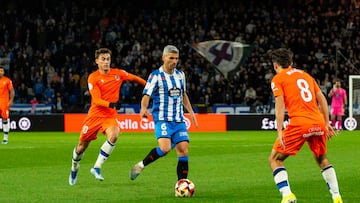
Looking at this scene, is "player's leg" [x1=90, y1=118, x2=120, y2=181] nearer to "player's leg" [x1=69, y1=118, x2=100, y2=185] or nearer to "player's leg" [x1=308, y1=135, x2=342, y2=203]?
"player's leg" [x1=69, y1=118, x2=100, y2=185]

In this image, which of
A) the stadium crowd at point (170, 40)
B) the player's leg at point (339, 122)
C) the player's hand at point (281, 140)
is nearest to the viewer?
the player's hand at point (281, 140)

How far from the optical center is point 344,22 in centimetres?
4016

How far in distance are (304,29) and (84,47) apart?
33.5 feet

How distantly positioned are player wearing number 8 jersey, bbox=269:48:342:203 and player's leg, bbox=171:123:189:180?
2.07 meters

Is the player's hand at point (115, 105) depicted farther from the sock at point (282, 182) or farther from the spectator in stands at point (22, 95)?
the spectator in stands at point (22, 95)

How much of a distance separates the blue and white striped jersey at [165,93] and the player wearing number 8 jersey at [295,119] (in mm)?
2393

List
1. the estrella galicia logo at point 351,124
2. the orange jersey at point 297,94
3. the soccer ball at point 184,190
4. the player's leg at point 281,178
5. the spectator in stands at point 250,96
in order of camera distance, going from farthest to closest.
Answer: the spectator in stands at point 250,96 → the estrella galicia logo at point 351,124 → the soccer ball at point 184,190 → the orange jersey at point 297,94 → the player's leg at point 281,178

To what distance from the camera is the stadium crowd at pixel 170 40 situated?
37.2m

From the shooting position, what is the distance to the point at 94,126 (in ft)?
46.0

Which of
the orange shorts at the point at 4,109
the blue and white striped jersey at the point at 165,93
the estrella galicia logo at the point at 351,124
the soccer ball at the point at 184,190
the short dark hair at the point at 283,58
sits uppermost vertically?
the short dark hair at the point at 283,58

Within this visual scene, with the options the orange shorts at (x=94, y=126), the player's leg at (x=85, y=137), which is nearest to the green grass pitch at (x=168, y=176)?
the player's leg at (x=85, y=137)

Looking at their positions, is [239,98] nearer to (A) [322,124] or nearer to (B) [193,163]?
(B) [193,163]

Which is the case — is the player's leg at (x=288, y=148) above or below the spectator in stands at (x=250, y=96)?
above

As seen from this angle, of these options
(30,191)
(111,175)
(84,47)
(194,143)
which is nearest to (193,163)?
(111,175)
